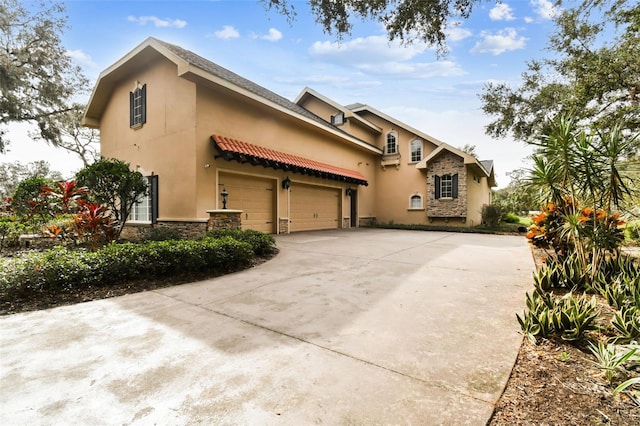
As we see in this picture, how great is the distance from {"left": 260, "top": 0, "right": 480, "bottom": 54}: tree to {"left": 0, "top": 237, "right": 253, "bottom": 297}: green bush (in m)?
4.47

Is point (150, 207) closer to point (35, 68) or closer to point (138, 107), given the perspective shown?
point (138, 107)

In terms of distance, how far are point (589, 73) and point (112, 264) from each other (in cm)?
1534

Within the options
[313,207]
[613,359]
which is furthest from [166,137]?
[613,359]

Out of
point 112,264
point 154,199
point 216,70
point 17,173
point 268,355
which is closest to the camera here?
point 268,355

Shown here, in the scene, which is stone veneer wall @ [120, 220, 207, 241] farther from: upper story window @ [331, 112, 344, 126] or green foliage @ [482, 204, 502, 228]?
green foliage @ [482, 204, 502, 228]

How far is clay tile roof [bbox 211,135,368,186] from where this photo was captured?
8.87 meters

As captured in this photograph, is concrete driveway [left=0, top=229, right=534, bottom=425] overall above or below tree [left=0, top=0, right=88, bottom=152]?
below

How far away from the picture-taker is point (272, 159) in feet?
32.8

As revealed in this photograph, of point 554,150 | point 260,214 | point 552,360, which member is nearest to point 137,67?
point 260,214

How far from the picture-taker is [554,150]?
445 centimetres

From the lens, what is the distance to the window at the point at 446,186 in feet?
50.1

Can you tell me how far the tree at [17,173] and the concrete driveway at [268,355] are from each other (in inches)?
1090

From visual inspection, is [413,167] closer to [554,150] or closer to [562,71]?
[562,71]

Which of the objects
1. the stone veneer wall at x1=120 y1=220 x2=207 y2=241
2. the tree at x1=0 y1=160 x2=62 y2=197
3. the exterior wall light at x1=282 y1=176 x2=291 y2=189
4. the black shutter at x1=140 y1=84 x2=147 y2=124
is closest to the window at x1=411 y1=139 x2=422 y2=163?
the exterior wall light at x1=282 y1=176 x2=291 y2=189
